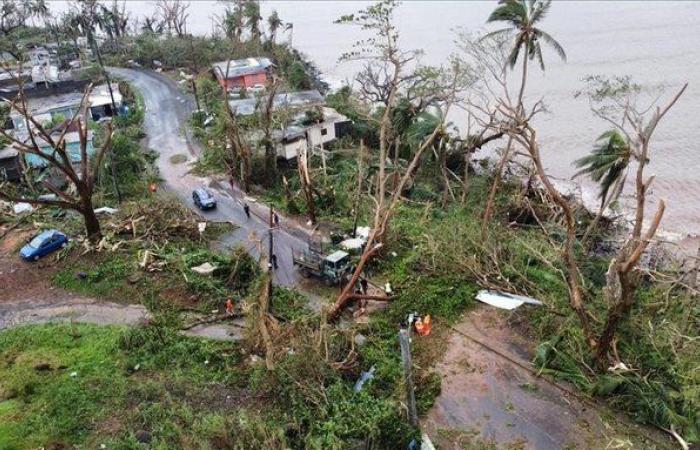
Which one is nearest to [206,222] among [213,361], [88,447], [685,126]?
[213,361]

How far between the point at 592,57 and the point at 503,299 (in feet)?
122

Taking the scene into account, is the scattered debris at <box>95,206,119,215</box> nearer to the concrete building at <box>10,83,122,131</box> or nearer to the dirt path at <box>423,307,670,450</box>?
the concrete building at <box>10,83,122,131</box>

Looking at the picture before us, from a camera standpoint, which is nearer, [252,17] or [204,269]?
[204,269]

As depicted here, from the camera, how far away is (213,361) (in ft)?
51.5

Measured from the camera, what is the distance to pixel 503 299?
18.0 metres

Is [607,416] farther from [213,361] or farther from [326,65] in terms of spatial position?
[326,65]

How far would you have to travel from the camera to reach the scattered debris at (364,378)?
14280mm

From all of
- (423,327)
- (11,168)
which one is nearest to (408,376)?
(423,327)

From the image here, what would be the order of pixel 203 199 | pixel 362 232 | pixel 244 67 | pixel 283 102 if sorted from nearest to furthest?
pixel 362 232
pixel 203 199
pixel 283 102
pixel 244 67

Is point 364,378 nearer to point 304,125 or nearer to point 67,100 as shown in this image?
point 304,125

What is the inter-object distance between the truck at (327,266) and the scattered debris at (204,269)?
276 cm

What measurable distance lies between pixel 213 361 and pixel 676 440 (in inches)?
434

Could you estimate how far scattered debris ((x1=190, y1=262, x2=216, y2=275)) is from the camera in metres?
19.5

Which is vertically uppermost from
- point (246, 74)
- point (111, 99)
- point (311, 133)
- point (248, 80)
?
point (246, 74)
